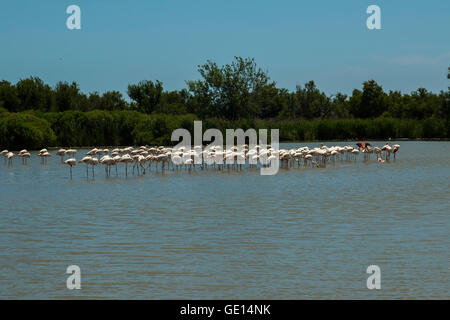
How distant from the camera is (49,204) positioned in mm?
19500

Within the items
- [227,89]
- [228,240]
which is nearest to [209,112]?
[227,89]

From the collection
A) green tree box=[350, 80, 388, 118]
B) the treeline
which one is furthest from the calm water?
green tree box=[350, 80, 388, 118]

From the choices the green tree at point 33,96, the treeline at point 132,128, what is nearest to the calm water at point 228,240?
the treeline at point 132,128

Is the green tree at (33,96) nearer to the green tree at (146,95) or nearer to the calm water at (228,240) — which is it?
the green tree at (146,95)

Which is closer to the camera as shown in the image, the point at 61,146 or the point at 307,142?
the point at 61,146

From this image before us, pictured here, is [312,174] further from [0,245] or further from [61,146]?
[61,146]

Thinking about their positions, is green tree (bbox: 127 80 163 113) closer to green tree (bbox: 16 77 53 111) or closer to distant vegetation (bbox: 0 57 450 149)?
distant vegetation (bbox: 0 57 450 149)

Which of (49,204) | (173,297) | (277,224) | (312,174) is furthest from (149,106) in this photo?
(173,297)

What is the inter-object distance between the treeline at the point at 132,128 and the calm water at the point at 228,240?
28223 mm

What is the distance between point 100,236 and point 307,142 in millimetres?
48520

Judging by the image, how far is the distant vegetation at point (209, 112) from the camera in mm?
55062

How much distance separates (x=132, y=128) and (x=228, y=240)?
148 feet

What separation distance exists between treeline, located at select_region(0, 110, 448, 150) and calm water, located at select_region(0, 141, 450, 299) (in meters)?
28.2
